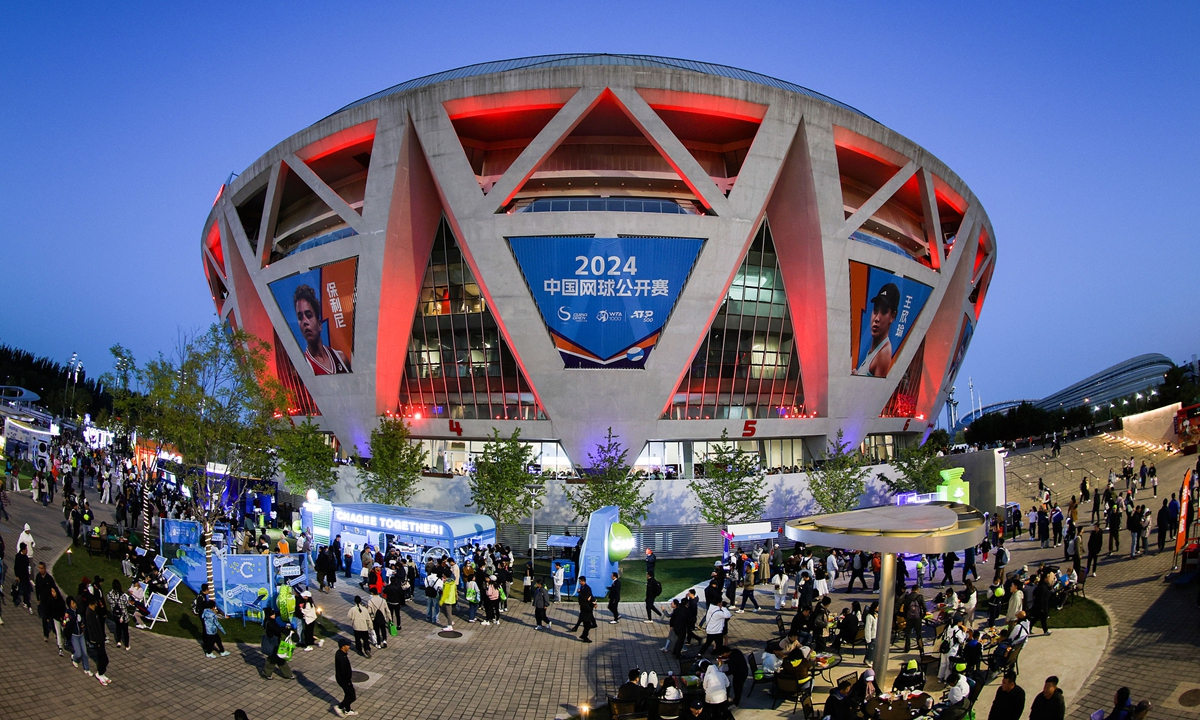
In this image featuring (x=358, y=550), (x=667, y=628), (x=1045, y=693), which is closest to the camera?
(x=1045, y=693)

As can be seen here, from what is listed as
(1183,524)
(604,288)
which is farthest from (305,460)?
(1183,524)

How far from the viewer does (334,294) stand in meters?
39.2

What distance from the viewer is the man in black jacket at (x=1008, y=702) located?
29.1ft

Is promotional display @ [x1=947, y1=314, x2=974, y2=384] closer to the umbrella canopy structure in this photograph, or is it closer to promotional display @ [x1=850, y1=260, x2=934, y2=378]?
promotional display @ [x1=850, y1=260, x2=934, y2=378]

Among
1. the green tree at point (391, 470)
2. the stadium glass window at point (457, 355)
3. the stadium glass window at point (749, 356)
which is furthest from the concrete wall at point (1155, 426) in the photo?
the green tree at point (391, 470)

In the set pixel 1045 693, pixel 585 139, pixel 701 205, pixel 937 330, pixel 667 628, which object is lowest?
pixel 667 628

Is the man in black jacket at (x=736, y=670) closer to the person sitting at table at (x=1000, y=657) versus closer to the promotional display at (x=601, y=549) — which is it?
the person sitting at table at (x=1000, y=657)

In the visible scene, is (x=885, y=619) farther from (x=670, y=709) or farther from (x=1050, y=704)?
(x=670, y=709)

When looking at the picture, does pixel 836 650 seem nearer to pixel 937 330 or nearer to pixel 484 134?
pixel 484 134

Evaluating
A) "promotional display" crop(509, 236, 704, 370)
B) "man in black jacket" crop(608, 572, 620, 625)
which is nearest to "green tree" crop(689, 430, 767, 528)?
"promotional display" crop(509, 236, 704, 370)

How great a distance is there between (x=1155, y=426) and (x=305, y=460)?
51676 mm

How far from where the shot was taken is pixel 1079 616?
14742 millimetres

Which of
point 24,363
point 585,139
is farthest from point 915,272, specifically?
point 24,363

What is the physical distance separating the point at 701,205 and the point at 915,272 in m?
14.9
